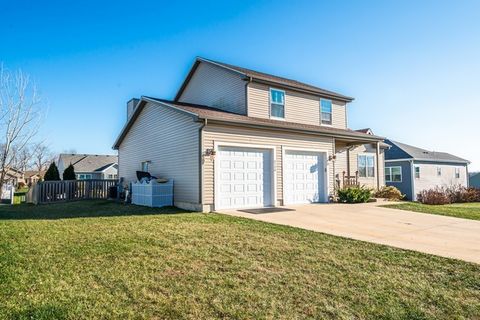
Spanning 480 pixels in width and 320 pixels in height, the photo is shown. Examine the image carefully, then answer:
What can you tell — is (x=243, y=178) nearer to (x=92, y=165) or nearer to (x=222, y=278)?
(x=222, y=278)

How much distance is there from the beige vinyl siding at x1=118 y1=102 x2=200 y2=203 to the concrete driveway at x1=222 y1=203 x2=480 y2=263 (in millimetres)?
2245

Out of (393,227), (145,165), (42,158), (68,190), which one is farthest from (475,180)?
(42,158)

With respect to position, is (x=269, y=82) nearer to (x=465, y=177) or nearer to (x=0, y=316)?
(x=0, y=316)

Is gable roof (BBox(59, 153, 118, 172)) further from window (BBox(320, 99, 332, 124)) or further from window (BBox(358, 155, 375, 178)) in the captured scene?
window (BBox(320, 99, 332, 124))

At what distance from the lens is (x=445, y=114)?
57.5 feet

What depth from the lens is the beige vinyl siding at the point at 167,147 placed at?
442 inches

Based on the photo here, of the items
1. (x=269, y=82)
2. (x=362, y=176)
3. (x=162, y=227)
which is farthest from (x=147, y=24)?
(x=362, y=176)

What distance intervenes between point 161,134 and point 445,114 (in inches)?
610

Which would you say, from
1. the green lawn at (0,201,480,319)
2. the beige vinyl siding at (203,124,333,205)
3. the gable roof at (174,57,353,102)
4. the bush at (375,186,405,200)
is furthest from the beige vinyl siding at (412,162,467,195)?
the green lawn at (0,201,480,319)

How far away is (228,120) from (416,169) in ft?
69.5

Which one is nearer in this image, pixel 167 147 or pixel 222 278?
pixel 222 278

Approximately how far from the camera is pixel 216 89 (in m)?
15.9

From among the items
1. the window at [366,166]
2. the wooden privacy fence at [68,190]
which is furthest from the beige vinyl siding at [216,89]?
the window at [366,166]

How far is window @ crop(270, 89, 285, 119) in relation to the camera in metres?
14.7
